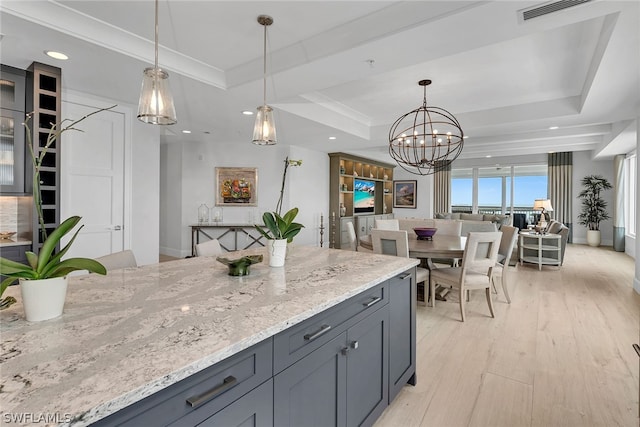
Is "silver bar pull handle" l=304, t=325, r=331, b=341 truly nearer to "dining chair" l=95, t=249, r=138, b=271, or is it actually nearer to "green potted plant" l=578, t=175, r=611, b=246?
"dining chair" l=95, t=249, r=138, b=271

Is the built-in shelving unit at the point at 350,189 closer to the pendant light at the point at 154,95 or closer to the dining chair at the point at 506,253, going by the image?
the dining chair at the point at 506,253

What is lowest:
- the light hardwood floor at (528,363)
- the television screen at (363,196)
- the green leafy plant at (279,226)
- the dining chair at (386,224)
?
the light hardwood floor at (528,363)

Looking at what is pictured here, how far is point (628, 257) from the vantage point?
6.90 m

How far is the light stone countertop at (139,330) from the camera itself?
0.68 metres

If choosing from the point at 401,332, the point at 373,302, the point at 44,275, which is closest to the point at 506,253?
the point at 401,332

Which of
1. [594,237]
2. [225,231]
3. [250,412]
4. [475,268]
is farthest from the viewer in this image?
[594,237]

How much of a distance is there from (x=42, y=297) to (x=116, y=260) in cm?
96

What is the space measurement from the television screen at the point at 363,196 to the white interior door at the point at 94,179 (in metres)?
5.94

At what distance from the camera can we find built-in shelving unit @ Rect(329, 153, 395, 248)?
7.99 m

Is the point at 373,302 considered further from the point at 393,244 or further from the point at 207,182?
the point at 207,182

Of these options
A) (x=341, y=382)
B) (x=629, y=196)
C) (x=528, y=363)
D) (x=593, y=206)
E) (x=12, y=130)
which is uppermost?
(x=12, y=130)

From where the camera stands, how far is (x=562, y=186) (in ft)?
31.0

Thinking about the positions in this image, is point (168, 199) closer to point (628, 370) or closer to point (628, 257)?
point (628, 370)

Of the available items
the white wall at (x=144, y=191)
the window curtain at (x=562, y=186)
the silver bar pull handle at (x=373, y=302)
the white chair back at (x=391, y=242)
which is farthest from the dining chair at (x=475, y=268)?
the window curtain at (x=562, y=186)
